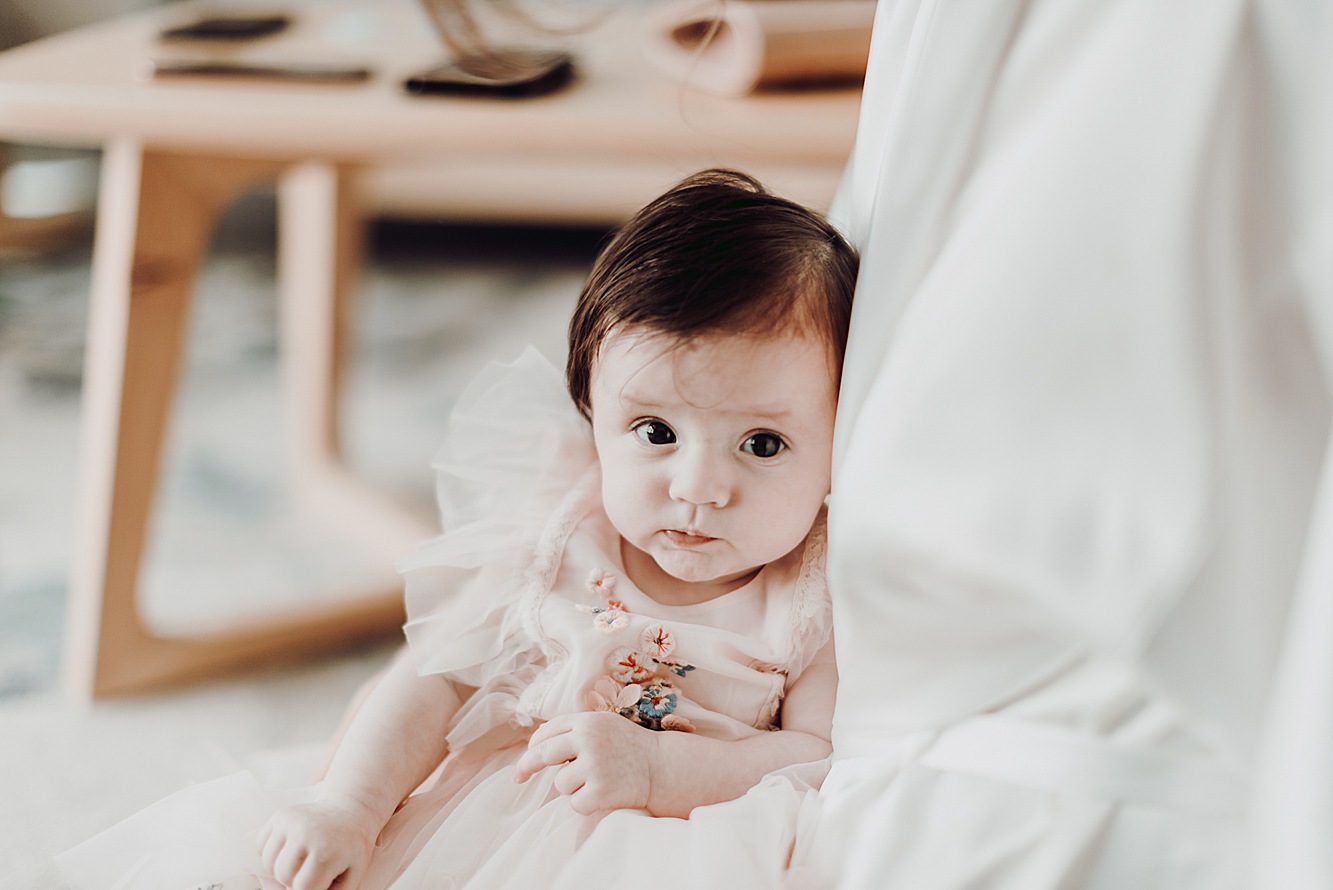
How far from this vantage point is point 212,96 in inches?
38.3

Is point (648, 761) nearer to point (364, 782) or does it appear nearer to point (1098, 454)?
point (364, 782)

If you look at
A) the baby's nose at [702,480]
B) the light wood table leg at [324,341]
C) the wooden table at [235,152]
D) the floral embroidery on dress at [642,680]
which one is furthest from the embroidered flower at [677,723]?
the light wood table leg at [324,341]

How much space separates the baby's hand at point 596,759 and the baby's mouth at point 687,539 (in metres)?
0.10

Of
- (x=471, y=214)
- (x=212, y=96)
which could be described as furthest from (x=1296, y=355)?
(x=471, y=214)

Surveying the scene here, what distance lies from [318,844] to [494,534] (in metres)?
0.21

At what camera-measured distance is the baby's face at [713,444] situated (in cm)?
59

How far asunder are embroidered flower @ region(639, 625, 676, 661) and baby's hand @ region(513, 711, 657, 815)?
1.8 inches

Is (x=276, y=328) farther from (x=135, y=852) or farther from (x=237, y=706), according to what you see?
(x=135, y=852)

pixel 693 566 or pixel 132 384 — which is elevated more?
pixel 132 384

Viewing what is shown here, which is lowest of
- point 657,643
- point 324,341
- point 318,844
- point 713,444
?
point 318,844

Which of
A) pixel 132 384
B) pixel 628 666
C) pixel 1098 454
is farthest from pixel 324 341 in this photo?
pixel 1098 454

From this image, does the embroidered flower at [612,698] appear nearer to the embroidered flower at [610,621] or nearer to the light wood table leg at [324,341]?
the embroidered flower at [610,621]

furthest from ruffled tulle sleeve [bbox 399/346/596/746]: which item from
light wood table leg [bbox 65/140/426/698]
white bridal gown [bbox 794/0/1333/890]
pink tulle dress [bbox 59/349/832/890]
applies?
light wood table leg [bbox 65/140/426/698]

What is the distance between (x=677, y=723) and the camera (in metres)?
0.63
